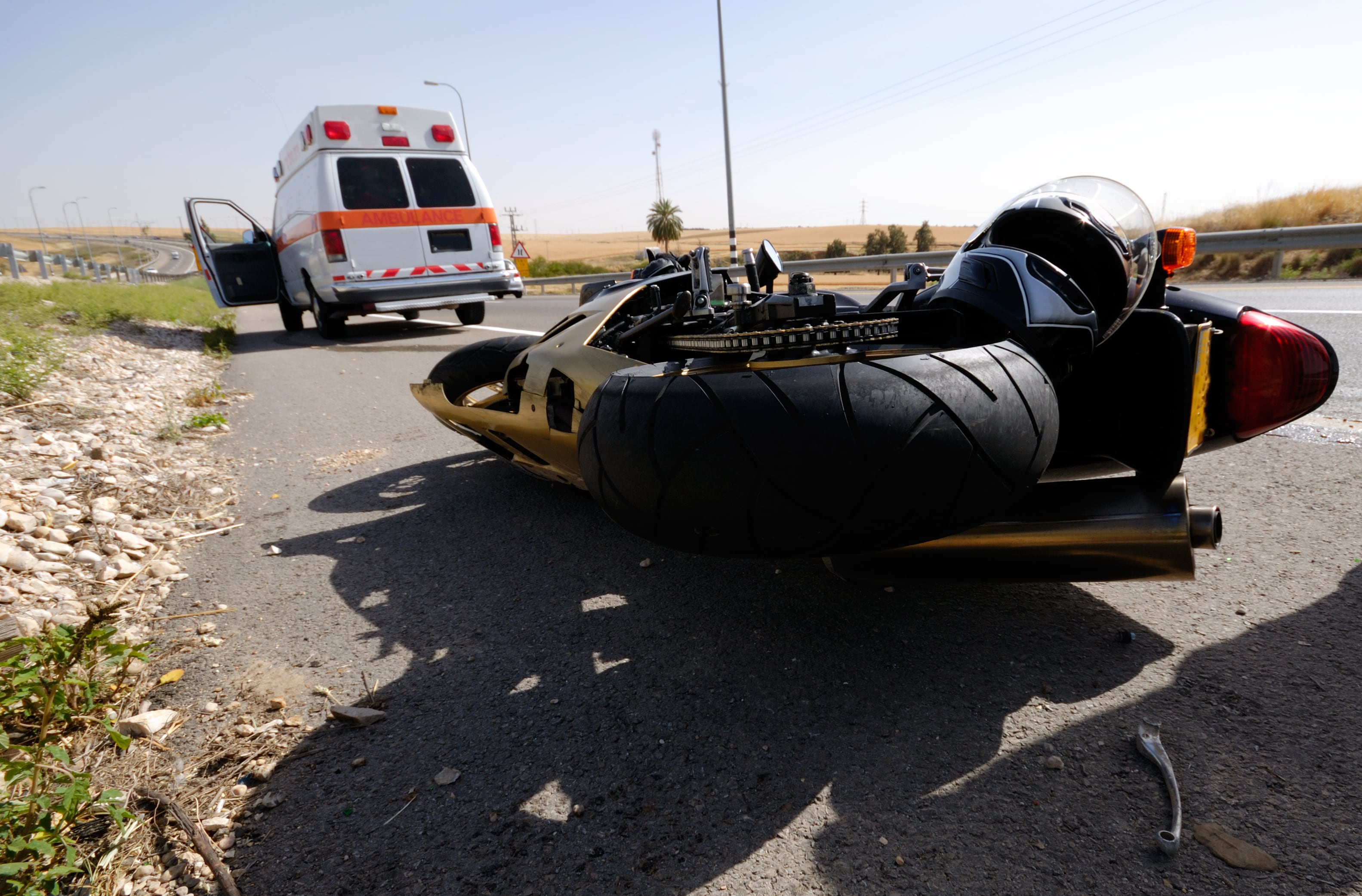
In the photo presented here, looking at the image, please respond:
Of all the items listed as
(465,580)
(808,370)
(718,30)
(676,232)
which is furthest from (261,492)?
(676,232)

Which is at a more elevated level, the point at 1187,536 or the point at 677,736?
the point at 1187,536

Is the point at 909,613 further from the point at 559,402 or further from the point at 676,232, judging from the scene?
the point at 676,232

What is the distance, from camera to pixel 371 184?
33.7ft

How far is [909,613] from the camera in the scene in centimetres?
221

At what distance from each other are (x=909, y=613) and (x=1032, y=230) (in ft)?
3.67

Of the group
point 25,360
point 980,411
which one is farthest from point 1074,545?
point 25,360

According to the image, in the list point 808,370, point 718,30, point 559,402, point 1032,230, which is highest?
point 718,30

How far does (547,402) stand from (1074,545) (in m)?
1.79

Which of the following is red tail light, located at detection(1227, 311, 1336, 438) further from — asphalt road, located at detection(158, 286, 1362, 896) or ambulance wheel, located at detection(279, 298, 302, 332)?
ambulance wheel, located at detection(279, 298, 302, 332)

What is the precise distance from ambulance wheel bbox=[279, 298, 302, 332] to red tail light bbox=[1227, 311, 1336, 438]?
1342 cm

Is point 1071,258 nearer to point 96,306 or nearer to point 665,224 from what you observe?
point 96,306

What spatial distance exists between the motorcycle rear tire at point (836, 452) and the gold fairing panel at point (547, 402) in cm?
91

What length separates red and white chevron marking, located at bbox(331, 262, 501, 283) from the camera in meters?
10.3

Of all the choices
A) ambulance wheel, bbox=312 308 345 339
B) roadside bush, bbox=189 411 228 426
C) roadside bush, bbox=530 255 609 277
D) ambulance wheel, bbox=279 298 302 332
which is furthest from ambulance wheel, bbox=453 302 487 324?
roadside bush, bbox=530 255 609 277
